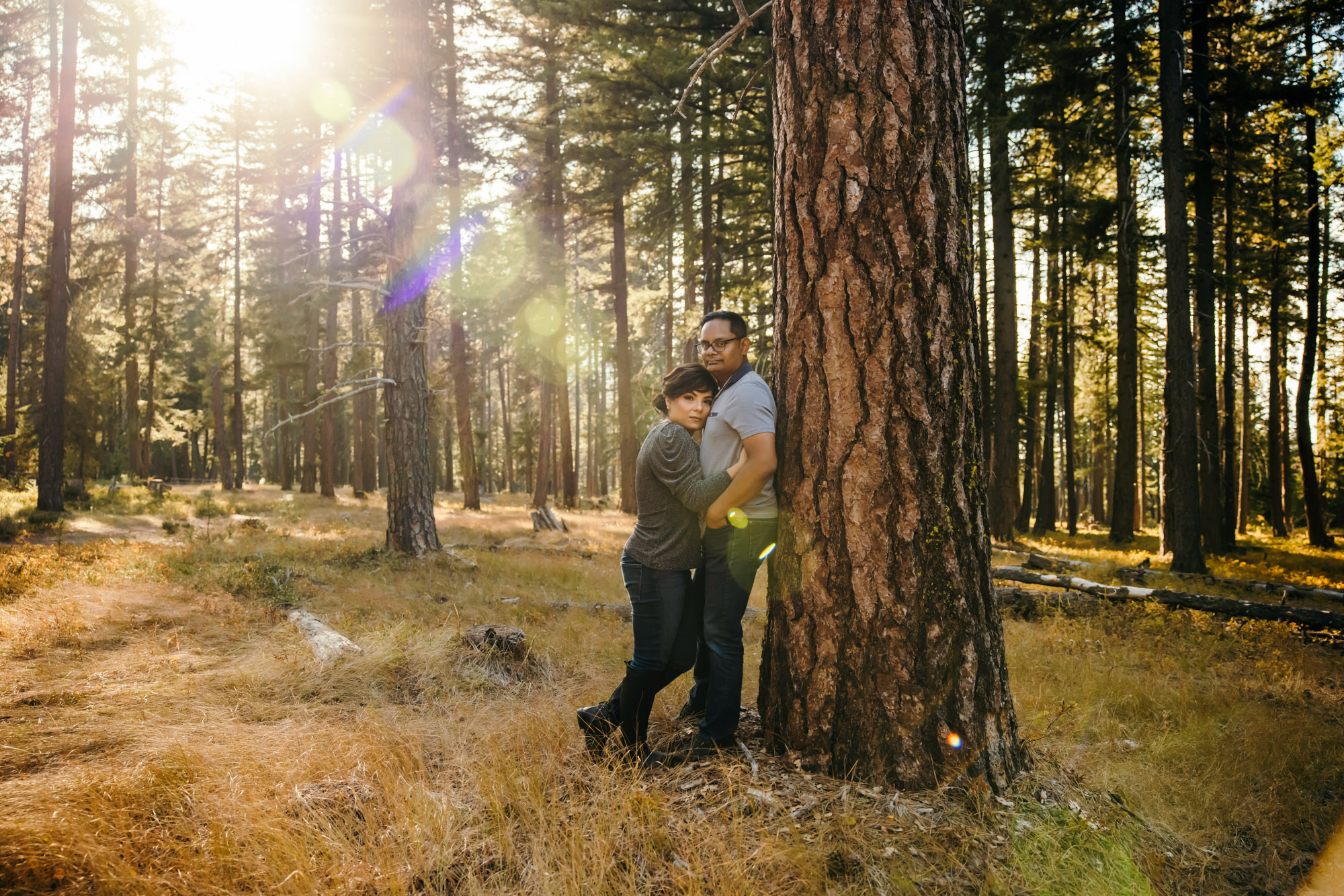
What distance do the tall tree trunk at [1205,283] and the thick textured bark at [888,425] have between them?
10.7m

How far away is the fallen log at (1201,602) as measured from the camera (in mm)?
5930

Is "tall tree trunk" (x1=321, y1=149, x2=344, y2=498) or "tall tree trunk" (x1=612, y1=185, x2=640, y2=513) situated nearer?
"tall tree trunk" (x1=612, y1=185, x2=640, y2=513)

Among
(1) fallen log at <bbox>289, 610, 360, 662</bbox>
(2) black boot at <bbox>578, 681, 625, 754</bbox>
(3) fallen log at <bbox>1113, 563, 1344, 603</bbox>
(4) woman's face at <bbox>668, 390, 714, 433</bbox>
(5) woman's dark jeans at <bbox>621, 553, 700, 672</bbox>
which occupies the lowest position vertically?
(3) fallen log at <bbox>1113, 563, 1344, 603</bbox>

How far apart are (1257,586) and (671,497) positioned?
9571 mm

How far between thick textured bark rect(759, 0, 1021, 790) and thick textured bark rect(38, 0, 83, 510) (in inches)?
691

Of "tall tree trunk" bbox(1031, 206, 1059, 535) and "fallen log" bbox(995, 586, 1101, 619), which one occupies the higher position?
"tall tree trunk" bbox(1031, 206, 1059, 535)

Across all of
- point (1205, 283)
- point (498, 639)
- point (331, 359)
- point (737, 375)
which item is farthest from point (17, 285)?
point (1205, 283)

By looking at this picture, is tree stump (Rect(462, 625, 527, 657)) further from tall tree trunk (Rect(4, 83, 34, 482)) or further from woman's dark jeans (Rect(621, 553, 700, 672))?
tall tree trunk (Rect(4, 83, 34, 482))

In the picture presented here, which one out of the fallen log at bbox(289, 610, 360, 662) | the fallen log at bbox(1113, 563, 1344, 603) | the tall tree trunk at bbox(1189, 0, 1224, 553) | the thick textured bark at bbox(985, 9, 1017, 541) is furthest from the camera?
the thick textured bark at bbox(985, 9, 1017, 541)

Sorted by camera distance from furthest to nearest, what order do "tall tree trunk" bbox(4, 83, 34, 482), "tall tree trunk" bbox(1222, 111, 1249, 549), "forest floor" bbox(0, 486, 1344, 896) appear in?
1. "tall tree trunk" bbox(4, 83, 34, 482)
2. "tall tree trunk" bbox(1222, 111, 1249, 549)
3. "forest floor" bbox(0, 486, 1344, 896)

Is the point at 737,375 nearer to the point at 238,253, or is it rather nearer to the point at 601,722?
the point at 601,722

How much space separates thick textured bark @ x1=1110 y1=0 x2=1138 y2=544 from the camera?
36.9ft

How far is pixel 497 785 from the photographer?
8.66 ft

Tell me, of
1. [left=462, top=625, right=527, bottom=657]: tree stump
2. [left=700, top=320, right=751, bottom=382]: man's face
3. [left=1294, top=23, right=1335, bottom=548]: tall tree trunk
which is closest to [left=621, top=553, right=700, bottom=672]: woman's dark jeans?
[left=700, top=320, right=751, bottom=382]: man's face
